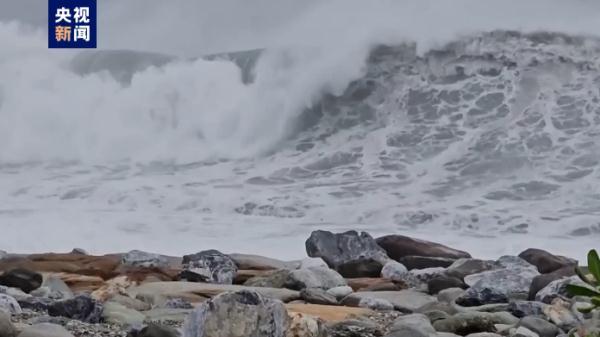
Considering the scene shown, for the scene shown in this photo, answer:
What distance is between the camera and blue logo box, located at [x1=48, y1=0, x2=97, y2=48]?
12.4 metres

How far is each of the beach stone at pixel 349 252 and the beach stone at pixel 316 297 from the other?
4.27 ft

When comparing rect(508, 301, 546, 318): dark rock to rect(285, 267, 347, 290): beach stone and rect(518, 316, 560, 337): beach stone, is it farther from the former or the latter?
rect(285, 267, 347, 290): beach stone

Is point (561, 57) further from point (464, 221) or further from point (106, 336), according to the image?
point (106, 336)

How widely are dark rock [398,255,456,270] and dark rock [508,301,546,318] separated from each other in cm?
187

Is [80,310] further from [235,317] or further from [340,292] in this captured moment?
[340,292]

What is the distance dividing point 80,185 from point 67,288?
5.77 m

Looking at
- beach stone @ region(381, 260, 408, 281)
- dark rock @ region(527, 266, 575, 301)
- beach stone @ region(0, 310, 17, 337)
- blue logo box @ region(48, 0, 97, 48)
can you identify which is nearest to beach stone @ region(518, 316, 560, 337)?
dark rock @ region(527, 266, 575, 301)

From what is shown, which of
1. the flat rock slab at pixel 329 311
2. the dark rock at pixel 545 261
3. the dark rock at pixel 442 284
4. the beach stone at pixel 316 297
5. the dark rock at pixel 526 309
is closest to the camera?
the flat rock slab at pixel 329 311

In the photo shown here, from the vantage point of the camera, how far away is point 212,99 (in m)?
14.6

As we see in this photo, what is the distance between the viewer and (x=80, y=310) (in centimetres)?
388

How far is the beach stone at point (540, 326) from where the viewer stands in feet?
12.9

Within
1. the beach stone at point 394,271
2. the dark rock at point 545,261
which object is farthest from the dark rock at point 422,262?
the dark rock at point 545,261

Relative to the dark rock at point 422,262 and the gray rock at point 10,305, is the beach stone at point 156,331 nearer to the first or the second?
the gray rock at point 10,305

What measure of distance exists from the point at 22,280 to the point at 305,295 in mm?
1518
